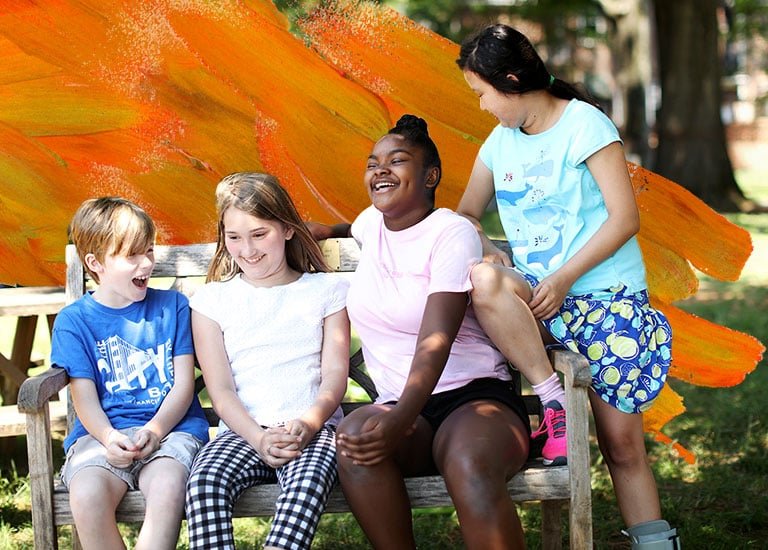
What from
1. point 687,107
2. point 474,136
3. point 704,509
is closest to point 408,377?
point 474,136

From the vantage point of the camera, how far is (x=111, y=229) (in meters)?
3.10

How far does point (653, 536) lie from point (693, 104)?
1189 cm

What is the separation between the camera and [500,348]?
296cm

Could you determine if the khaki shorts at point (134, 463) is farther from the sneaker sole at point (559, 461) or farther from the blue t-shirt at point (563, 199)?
the blue t-shirt at point (563, 199)

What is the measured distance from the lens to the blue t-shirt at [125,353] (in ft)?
9.95

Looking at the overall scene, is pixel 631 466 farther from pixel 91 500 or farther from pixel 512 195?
pixel 91 500

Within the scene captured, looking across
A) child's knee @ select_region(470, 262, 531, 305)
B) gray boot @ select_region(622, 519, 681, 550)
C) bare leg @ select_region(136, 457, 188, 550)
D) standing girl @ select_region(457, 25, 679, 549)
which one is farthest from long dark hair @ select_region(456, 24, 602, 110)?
bare leg @ select_region(136, 457, 188, 550)

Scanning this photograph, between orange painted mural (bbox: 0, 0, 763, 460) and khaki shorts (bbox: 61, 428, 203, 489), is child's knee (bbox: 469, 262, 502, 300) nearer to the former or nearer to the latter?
khaki shorts (bbox: 61, 428, 203, 489)

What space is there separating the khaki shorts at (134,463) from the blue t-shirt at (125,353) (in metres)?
0.07

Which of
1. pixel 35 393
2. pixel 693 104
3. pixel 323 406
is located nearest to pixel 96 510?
pixel 35 393

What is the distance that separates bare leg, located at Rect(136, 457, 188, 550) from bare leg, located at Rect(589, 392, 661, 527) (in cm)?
132

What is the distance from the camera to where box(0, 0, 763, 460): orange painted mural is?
13.1ft

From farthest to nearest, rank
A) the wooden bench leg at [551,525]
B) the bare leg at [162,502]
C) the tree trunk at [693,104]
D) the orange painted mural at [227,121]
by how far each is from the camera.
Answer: the tree trunk at [693,104]
the orange painted mural at [227,121]
the wooden bench leg at [551,525]
the bare leg at [162,502]

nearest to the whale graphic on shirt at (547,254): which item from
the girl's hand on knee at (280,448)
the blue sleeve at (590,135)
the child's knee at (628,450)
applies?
the blue sleeve at (590,135)
